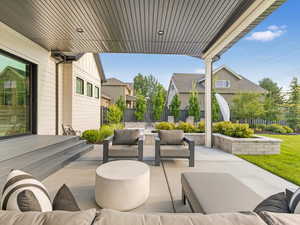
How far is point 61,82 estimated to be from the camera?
7191 millimetres

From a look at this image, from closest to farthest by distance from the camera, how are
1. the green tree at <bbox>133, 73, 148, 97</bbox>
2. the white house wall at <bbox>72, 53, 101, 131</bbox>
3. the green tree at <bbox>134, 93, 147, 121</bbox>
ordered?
the white house wall at <bbox>72, 53, 101, 131</bbox>
the green tree at <bbox>134, 93, 147, 121</bbox>
the green tree at <bbox>133, 73, 148, 97</bbox>

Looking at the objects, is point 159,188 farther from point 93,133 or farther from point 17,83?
point 17,83

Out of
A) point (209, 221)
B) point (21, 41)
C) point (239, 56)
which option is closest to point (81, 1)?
point (21, 41)

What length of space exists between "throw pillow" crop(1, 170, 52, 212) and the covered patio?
11.2 ft

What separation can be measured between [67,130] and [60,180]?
4.12 meters

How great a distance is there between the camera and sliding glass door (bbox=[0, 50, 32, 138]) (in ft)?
15.5

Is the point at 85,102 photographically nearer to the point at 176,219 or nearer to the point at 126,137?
the point at 126,137

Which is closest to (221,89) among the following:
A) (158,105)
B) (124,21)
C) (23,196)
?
(158,105)

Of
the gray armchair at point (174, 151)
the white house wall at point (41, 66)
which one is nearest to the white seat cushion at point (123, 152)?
the gray armchair at point (174, 151)

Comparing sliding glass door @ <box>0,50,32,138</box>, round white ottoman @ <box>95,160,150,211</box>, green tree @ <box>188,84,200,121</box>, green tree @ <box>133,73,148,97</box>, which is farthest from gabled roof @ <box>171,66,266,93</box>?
green tree @ <box>133,73,148,97</box>

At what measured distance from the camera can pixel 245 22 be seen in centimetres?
397

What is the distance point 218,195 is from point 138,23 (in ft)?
13.0

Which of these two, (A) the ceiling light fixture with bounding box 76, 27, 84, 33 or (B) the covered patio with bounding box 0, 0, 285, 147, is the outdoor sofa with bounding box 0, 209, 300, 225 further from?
(A) the ceiling light fixture with bounding box 76, 27, 84, 33

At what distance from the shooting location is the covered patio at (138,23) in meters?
3.50
